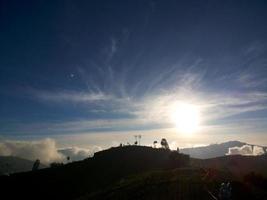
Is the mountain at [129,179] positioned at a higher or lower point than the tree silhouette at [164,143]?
lower

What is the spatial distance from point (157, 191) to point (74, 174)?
8183cm

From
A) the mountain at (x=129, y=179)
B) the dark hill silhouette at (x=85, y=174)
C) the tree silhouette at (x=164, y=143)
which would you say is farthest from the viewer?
the tree silhouette at (x=164, y=143)

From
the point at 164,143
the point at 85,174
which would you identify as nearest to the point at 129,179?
A: the point at 85,174

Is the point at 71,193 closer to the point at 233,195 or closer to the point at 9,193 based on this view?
the point at 9,193

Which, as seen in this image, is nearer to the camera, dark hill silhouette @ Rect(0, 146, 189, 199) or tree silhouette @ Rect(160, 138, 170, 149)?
dark hill silhouette @ Rect(0, 146, 189, 199)

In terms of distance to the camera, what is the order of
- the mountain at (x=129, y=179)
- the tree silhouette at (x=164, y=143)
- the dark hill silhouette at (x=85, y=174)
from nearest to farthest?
the mountain at (x=129, y=179)
the dark hill silhouette at (x=85, y=174)
the tree silhouette at (x=164, y=143)

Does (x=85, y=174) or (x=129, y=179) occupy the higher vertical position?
(x=85, y=174)

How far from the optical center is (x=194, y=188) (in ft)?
173

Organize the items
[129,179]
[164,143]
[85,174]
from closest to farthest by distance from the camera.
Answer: [129,179] < [85,174] < [164,143]

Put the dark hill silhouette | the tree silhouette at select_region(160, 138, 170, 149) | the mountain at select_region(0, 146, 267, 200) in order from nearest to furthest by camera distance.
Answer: the mountain at select_region(0, 146, 267, 200)
the dark hill silhouette
the tree silhouette at select_region(160, 138, 170, 149)

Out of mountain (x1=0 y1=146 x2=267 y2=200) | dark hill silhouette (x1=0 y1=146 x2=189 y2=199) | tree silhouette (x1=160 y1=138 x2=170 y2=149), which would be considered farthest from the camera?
tree silhouette (x1=160 y1=138 x2=170 y2=149)

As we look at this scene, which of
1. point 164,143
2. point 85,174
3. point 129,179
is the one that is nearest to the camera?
point 129,179

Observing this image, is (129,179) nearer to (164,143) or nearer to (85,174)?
(85,174)

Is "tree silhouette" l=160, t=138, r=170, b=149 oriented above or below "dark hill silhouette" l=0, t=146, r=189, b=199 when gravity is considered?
above
